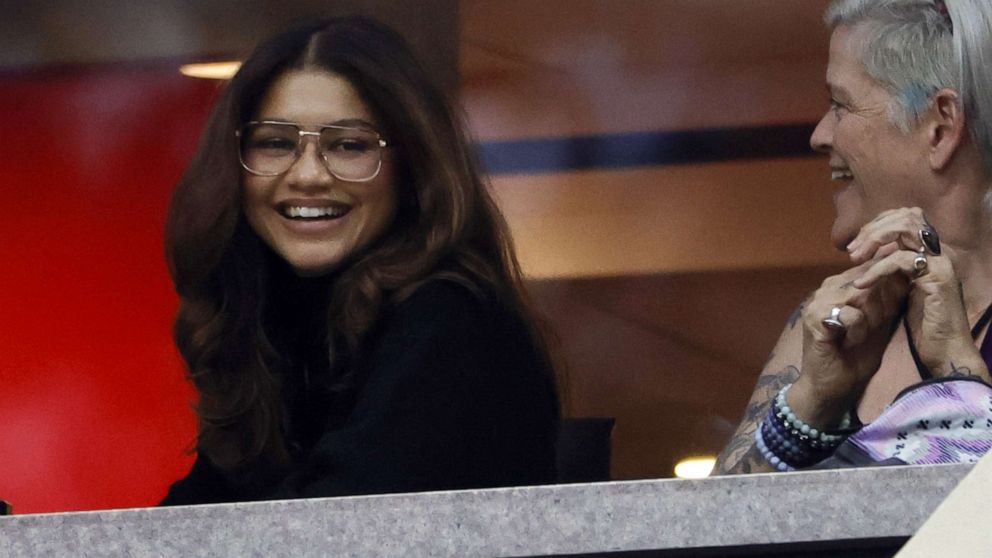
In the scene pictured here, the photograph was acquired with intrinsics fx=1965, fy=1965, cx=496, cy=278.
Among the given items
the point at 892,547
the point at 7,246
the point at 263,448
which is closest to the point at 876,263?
the point at 892,547

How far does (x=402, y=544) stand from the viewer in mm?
2391

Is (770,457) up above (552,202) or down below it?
below

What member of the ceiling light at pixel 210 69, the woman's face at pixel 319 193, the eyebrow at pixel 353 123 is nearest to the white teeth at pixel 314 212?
the woman's face at pixel 319 193

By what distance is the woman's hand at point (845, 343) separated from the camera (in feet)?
9.26

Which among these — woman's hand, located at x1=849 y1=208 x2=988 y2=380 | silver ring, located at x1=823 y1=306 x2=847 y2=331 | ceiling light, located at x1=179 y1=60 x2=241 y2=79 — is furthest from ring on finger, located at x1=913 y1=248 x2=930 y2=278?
ceiling light, located at x1=179 y1=60 x2=241 y2=79

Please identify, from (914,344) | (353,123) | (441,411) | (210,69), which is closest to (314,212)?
(353,123)

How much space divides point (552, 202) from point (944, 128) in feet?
3.00

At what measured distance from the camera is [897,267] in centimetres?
277

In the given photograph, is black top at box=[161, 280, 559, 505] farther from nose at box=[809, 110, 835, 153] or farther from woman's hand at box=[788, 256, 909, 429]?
nose at box=[809, 110, 835, 153]

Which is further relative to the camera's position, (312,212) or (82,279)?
(82,279)

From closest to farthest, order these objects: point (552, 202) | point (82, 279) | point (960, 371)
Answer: point (960, 371), point (552, 202), point (82, 279)

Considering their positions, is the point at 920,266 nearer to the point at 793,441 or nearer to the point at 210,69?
the point at 793,441

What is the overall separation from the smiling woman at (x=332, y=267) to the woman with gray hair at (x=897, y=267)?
426 mm

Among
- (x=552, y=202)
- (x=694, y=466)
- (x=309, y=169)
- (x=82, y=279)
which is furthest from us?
(x=82, y=279)
